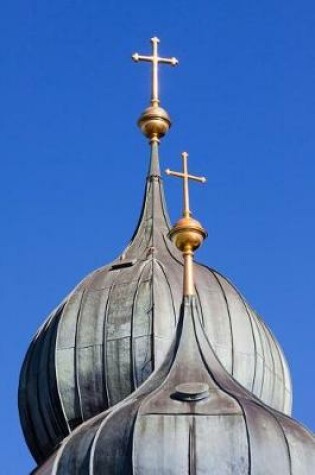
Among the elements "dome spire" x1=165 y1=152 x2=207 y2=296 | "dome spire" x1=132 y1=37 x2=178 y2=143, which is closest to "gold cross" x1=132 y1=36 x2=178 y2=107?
"dome spire" x1=132 y1=37 x2=178 y2=143

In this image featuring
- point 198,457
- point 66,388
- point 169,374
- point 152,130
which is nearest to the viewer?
point 198,457

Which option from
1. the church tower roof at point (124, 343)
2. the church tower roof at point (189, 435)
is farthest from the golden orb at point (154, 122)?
the church tower roof at point (189, 435)

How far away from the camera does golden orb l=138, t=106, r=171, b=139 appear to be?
81.4 ft

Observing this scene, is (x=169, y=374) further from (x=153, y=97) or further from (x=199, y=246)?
(x=153, y=97)

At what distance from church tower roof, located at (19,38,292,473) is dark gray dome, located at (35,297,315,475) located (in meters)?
1.92

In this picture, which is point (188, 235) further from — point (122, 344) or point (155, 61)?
point (155, 61)

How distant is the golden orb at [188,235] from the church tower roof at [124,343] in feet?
2.48

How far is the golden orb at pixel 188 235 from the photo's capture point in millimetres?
21297

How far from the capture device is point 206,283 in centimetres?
2298

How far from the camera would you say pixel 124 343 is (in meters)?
22.2

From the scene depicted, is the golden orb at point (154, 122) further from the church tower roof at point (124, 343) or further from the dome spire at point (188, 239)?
the dome spire at point (188, 239)

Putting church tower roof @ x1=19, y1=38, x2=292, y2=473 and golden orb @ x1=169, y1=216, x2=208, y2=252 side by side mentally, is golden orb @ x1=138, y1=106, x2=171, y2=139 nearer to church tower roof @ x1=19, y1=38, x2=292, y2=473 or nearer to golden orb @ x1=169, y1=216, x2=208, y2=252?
church tower roof @ x1=19, y1=38, x2=292, y2=473

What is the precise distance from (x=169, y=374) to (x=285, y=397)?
327cm

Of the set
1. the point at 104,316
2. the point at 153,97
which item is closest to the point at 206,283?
the point at 104,316
